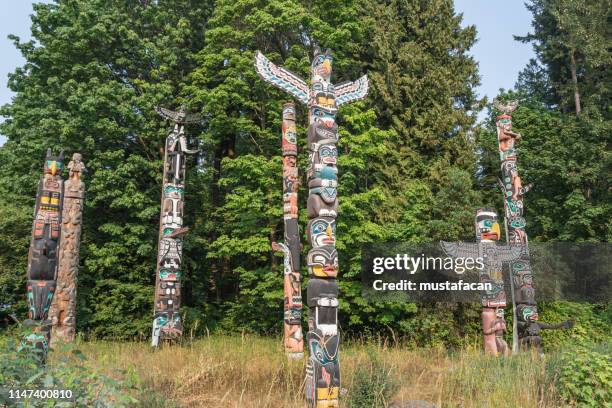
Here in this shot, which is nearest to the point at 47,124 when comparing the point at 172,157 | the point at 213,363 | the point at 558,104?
the point at 172,157

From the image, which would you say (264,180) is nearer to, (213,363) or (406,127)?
(406,127)

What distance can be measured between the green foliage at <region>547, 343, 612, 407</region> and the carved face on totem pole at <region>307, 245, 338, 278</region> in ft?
9.56

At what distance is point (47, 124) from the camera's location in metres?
13.9

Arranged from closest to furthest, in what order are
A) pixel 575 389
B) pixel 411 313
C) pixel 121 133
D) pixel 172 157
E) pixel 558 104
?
pixel 575 389, pixel 172 157, pixel 411 313, pixel 121 133, pixel 558 104

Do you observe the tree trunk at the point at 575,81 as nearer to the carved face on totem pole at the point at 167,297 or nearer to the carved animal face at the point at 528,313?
the carved animal face at the point at 528,313

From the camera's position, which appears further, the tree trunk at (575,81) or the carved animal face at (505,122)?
the tree trunk at (575,81)

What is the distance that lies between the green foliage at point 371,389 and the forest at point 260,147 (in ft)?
23.9

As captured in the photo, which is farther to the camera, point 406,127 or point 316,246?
point 406,127

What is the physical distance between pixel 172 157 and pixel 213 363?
6659 mm

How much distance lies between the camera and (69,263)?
10.8 meters

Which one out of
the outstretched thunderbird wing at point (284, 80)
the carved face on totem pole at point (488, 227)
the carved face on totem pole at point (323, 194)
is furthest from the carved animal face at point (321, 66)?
the carved face on totem pole at point (488, 227)

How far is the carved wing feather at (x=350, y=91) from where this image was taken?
23.9 ft

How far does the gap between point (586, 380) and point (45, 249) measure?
8.35m

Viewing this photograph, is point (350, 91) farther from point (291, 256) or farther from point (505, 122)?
point (505, 122)
